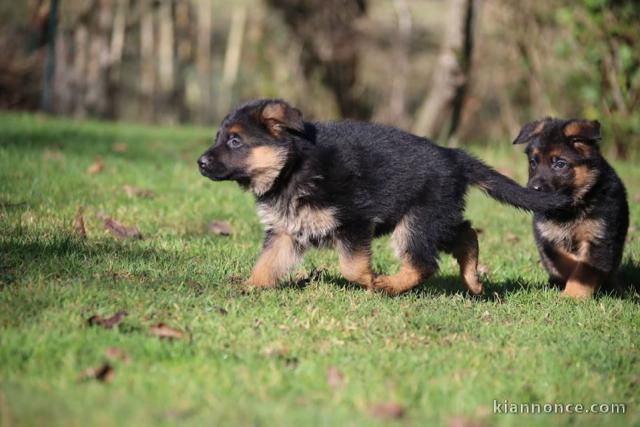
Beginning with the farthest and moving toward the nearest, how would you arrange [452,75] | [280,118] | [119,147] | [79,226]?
[452,75]
[119,147]
[79,226]
[280,118]

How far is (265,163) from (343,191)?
1.78 ft

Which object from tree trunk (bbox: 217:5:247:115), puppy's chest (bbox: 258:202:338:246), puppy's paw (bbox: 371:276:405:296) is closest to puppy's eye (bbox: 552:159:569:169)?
puppy's paw (bbox: 371:276:405:296)

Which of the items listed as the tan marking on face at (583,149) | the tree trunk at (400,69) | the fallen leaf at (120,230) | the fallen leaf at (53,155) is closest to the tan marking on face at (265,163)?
the fallen leaf at (120,230)

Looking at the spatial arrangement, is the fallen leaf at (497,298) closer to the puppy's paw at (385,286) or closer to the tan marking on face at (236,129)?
the puppy's paw at (385,286)

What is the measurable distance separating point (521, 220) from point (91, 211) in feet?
13.7

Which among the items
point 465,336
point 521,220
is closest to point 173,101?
point 521,220

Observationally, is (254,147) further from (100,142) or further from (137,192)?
(100,142)

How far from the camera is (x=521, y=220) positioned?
8.45 meters

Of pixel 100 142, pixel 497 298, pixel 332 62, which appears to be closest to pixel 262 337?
pixel 497 298

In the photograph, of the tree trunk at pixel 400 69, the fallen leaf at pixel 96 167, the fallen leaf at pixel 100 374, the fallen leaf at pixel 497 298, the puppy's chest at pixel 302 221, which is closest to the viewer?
the fallen leaf at pixel 100 374

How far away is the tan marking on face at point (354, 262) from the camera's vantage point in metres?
5.25

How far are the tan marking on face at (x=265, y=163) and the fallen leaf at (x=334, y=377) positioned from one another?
1.84 meters

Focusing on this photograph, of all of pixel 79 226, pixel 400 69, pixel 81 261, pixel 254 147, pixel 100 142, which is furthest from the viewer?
pixel 400 69

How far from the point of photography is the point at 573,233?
605 cm
